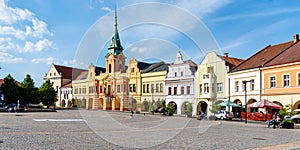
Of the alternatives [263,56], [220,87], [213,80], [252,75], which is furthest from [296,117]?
[213,80]

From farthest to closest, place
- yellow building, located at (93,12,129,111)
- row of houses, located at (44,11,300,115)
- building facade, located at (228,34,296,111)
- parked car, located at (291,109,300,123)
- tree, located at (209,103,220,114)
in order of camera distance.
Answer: yellow building, located at (93,12,129,111) < tree, located at (209,103,220,114) < building facade, located at (228,34,296,111) < row of houses, located at (44,11,300,115) < parked car, located at (291,109,300,123)

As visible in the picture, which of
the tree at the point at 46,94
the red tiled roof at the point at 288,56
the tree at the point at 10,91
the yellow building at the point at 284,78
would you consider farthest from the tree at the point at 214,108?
the tree at the point at 10,91

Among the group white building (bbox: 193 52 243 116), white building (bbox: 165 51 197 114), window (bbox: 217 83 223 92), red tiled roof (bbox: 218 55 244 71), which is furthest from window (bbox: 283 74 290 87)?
white building (bbox: 165 51 197 114)

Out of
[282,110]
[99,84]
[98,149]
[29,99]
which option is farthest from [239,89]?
[29,99]

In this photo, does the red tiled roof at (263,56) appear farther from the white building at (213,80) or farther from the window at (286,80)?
the window at (286,80)

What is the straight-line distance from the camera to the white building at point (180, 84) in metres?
51.3

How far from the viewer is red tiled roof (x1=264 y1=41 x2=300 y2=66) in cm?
3559

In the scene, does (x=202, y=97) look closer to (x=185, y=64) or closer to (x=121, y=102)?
Result: (x=185, y=64)

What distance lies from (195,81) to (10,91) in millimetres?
40569

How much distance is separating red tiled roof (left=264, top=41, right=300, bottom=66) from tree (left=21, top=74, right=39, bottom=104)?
5186cm

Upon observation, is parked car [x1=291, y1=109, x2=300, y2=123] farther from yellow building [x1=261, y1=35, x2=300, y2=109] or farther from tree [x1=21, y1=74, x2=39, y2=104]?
tree [x1=21, y1=74, x2=39, y2=104]

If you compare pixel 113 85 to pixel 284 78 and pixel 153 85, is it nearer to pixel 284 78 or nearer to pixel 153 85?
pixel 153 85

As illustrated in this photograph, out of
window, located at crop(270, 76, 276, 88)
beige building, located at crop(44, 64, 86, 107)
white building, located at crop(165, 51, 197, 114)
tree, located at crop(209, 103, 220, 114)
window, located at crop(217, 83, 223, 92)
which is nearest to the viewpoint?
window, located at crop(270, 76, 276, 88)

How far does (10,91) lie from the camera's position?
66.8 m
